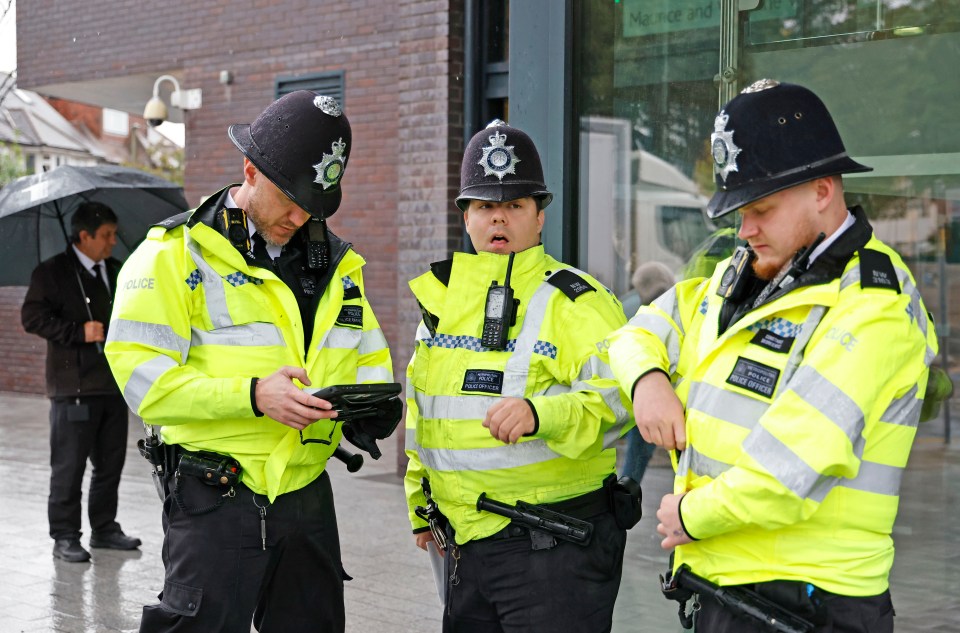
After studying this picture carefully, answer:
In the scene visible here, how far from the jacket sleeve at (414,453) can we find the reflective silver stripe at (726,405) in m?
1.15

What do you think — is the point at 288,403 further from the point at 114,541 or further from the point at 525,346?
the point at 114,541

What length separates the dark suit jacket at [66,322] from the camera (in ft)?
22.9

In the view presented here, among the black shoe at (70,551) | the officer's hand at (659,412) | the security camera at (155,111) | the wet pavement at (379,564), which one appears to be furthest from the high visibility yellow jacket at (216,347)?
the security camera at (155,111)

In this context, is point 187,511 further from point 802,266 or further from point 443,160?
point 443,160

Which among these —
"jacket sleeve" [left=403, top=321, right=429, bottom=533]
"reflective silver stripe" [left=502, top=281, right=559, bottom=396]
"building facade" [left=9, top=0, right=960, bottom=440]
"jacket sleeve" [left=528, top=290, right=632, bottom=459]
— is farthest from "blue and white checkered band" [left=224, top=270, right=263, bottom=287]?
"building facade" [left=9, top=0, right=960, bottom=440]

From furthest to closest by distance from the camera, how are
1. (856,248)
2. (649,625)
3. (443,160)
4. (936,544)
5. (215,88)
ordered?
(215,88), (443,160), (649,625), (936,544), (856,248)

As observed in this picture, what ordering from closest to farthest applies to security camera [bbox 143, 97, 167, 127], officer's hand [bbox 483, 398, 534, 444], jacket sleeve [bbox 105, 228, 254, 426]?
officer's hand [bbox 483, 398, 534, 444]
jacket sleeve [bbox 105, 228, 254, 426]
security camera [bbox 143, 97, 167, 127]

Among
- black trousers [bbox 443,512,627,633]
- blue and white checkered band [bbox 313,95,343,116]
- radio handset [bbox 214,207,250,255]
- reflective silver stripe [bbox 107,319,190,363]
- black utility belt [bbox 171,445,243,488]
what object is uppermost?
blue and white checkered band [bbox 313,95,343,116]

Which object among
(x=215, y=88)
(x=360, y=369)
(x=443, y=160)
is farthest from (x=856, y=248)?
(x=215, y=88)

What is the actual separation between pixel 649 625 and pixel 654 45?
8.42ft

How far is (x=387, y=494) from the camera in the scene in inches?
339

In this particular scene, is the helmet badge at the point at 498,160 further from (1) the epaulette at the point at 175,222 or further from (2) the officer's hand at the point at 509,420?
(1) the epaulette at the point at 175,222

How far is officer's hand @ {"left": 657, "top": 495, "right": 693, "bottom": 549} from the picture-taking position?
2369mm

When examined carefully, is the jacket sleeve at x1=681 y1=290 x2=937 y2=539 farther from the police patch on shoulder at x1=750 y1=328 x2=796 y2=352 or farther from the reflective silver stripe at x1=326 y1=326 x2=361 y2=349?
the reflective silver stripe at x1=326 y1=326 x2=361 y2=349
